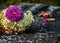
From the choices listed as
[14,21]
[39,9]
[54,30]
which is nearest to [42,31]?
[54,30]

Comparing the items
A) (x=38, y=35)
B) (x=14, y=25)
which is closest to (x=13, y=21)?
(x=14, y=25)

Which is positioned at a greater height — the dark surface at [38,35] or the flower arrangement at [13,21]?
the flower arrangement at [13,21]

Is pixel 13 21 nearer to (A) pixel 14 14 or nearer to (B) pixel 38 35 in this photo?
(A) pixel 14 14

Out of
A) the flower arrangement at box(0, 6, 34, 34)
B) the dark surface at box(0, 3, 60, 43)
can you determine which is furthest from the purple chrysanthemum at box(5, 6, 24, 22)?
the dark surface at box(0, 3, 60, 43)

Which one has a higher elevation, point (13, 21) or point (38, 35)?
point (13, 21)

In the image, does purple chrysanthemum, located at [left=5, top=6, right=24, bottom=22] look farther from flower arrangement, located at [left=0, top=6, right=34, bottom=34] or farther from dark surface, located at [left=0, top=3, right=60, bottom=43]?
dark surface, located at [left=0, top=3, right=60, bottom=43]

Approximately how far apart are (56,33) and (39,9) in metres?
2.12

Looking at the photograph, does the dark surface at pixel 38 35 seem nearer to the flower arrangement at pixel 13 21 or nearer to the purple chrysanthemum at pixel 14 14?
the flower arrangement at pixel 13 21

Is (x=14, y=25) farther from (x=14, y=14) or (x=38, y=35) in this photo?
(x=38, y=35)

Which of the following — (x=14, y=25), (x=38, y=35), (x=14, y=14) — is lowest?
(x=38, y=35)

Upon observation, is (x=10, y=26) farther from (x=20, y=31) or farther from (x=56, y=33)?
(x=56, y=33)

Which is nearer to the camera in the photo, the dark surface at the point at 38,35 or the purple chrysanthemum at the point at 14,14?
the dark surface at the point at 38,35

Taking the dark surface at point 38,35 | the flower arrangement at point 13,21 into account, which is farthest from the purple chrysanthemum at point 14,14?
the dark surface at point 38,35

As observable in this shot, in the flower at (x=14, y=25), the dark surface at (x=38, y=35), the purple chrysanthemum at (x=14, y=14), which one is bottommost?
the dark surface at (x=38, y=35)
